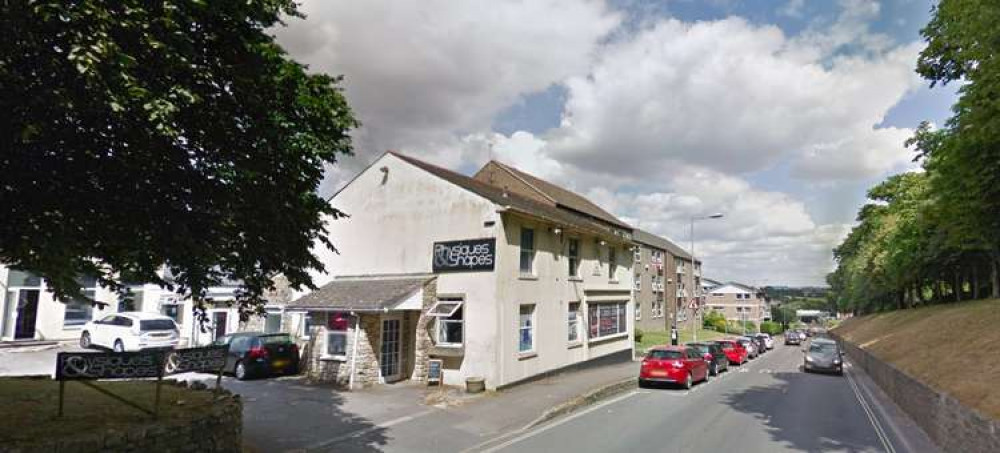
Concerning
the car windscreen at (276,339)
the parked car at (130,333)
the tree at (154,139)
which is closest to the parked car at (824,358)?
the car windscreen at (276,339)

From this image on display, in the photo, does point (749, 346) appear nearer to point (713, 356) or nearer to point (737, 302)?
point (713, 356)

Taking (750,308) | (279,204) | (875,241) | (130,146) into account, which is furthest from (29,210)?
(750,308)

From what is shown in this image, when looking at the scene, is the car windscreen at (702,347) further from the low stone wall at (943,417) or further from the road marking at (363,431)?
the road marking at (363,431)

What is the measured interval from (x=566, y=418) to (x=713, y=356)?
13.3 meters

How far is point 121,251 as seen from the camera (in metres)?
7.55

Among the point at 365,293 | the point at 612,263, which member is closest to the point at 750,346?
the point at 612,263

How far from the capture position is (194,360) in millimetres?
9117

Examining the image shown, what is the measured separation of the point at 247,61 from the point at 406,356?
12.7 meters

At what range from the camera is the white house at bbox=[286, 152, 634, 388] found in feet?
54.5

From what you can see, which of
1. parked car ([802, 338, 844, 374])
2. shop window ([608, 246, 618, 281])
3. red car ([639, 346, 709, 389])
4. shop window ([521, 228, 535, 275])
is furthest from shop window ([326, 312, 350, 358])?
parked car ([802, 338, 844, 374])

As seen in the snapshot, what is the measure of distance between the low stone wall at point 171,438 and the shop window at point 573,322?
13998 mm

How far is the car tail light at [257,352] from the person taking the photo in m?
18.0

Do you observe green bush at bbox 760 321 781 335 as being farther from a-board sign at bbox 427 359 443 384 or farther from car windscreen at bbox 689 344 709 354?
a-board sign at bbox 427 359 443 384

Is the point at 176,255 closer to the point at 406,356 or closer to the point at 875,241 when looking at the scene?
the point at 406,356
